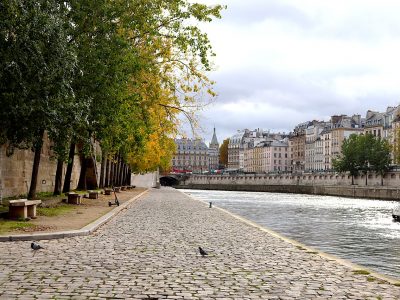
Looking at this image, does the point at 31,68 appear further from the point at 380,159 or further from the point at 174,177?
the point at 174,177

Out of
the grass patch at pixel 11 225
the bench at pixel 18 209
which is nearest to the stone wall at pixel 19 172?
the bench at pixel 18 209

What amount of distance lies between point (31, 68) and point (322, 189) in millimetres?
97783

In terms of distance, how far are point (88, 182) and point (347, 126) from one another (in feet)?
426

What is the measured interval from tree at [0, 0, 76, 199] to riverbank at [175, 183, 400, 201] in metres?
68.0

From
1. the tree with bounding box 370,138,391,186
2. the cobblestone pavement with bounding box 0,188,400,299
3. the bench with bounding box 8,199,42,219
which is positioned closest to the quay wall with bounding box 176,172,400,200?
the tree with bounding box 370,138,391,186

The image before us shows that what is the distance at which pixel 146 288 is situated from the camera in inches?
349

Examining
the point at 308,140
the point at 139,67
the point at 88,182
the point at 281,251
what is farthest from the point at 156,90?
the point at 308,140

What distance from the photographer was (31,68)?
803 inches

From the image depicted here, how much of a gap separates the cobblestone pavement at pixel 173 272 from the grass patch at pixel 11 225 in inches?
91.8

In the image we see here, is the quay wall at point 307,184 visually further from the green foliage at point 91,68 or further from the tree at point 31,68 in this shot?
the tree at point 31,68

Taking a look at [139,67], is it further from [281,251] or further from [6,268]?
[6,268]

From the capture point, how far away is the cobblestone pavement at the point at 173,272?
8.61 meters

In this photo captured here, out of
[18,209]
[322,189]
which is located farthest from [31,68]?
[322,189]

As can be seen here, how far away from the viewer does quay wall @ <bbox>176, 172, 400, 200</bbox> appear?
3533 inches
